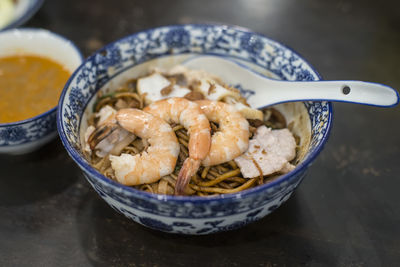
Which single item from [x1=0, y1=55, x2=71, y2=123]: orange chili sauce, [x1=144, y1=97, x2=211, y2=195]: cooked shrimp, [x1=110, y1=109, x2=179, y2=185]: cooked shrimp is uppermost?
[x1=144, y1=97, x2=211, y2=195]: cooked shrimp

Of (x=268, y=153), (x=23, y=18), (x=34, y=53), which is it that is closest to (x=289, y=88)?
(x=268, y=153)

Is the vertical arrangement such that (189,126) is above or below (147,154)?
above

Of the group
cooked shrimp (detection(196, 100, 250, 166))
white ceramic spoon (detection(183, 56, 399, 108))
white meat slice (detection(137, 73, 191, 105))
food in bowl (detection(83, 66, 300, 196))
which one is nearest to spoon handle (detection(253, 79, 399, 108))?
white ceramic spoon (detection(183, 56, 399, 108))

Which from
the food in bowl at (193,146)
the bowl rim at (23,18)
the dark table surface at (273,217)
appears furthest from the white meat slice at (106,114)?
the bowl rim at (23,18)

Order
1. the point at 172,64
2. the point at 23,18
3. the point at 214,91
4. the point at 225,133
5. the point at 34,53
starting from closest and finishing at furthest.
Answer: the point at 225,133 → the point at 214,91 → the point at 172,64 → the point at 34,53 → the point at 23,18

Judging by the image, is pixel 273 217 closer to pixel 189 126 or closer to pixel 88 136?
pixel 189 126

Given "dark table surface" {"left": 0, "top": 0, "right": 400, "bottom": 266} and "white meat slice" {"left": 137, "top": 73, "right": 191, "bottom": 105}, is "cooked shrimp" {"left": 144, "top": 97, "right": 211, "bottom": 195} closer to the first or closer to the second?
"white meat slice" {"left": 137, "top": 73, "right": 191, "bottom": 105}

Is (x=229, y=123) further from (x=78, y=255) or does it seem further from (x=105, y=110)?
(x=78, y=255)

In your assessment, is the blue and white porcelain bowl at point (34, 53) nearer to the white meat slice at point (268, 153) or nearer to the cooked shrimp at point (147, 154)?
the cooked shrimp at point (147, 154)
